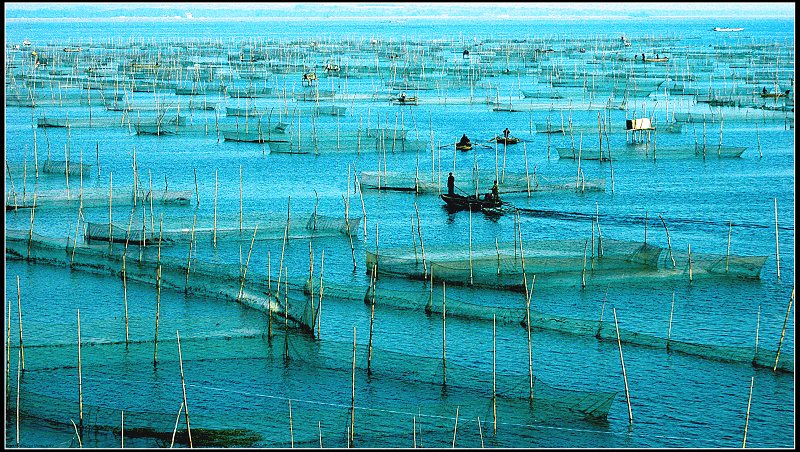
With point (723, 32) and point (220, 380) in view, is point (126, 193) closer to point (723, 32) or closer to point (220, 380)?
point (220, 380)

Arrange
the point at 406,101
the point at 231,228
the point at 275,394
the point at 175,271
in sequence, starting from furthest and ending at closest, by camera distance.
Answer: the point at 406,101
the point at 231,228
the point at 175,271
the point at 275,394

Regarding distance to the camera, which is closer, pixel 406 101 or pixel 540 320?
pixel 540 320

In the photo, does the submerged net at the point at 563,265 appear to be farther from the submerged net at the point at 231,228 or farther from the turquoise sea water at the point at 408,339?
the submerged net at the point at 231,228

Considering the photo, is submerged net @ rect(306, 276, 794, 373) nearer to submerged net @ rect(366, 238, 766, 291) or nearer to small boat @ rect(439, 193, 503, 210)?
submerged net @ rect(366, 238, 766, 291)

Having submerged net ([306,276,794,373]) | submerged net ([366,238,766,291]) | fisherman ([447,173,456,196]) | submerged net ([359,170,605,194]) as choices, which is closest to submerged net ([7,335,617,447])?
submerged net ([306,276,794,373])

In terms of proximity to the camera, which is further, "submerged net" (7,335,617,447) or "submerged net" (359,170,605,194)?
"submerged net" (359,170,605,194)

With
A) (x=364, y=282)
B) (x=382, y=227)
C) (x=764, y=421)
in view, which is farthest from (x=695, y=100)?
(x=764, y=421)

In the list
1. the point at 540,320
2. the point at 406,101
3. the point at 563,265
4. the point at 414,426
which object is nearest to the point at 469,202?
the point at 563,265

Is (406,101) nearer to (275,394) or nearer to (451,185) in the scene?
(451,185)
